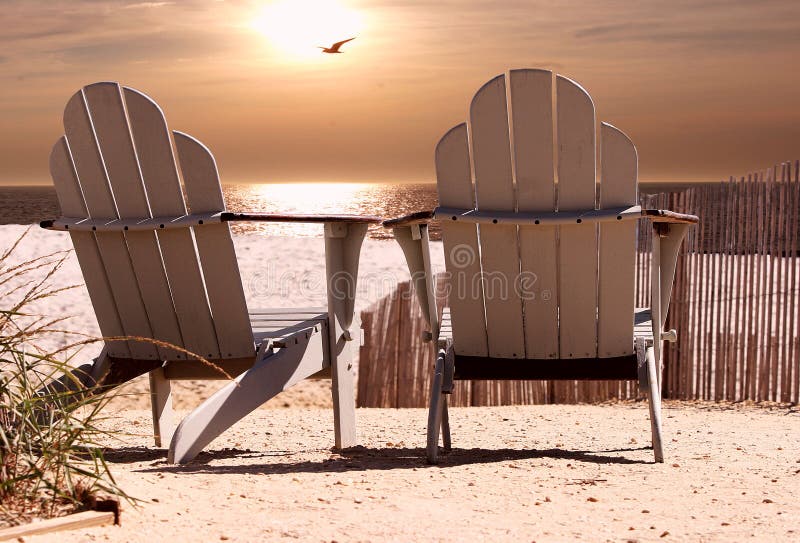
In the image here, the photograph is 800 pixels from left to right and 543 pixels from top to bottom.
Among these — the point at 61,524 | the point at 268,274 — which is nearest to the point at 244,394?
the point at 61,524

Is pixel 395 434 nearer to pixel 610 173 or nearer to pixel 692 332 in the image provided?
pixel 610 173

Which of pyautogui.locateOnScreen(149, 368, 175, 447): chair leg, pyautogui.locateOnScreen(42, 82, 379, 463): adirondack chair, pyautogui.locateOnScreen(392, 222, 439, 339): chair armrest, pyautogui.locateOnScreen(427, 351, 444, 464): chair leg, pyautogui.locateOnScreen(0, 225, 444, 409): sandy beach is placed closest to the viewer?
pyautogui.locateOnScreen(427, 351, 444, 464): chair leg

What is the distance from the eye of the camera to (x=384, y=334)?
5922mm

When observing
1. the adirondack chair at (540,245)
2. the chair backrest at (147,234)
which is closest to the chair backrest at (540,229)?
the adirondack chair at (540,245)

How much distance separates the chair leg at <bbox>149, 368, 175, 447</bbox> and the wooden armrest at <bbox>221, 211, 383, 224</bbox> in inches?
43.2

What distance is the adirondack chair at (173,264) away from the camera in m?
3.27

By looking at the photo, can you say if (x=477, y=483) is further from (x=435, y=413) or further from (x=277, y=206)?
(x=277, y=206)

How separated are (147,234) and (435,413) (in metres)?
1.36

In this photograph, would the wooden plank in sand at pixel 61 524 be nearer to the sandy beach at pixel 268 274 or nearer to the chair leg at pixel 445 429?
the chair leg at pixel 445 429

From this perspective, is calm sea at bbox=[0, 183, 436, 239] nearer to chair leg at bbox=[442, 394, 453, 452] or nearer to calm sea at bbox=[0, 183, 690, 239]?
calm sea at bbox=[0, 183, 690, 239]

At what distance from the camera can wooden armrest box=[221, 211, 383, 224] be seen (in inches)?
124

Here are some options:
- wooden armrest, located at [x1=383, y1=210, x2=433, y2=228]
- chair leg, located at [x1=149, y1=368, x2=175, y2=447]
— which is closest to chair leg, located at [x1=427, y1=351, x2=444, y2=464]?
wooden armrest, located at [x1=383, y1=210, x2=433, y2=228]

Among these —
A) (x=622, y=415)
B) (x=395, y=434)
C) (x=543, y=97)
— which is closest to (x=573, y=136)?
(x=543, y=97)

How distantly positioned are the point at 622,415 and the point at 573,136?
2.45 m
